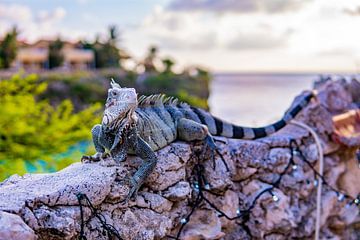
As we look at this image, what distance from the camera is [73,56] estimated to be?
33438 mm

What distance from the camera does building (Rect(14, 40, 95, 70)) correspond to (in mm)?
30641

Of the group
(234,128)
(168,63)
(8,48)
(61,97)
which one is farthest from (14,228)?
(168,63)

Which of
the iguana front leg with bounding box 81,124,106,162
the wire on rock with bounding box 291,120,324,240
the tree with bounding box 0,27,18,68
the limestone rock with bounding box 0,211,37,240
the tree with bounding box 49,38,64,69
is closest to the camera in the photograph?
the limestone rock with bounding box 0,211,37,240

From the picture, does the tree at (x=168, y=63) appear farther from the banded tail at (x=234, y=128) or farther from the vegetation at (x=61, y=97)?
the banded tail at (x=234, y=128)

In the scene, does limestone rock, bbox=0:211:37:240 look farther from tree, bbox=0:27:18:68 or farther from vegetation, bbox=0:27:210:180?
tree, bbox=0:27:18:68

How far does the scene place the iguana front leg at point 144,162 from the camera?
2.46 m

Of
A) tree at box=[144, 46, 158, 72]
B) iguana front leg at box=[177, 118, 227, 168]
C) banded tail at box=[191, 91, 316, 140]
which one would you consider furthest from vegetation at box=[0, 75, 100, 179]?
tree at box=[144, 46, 158, 72]

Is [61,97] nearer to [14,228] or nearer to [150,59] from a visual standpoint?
[150,59]

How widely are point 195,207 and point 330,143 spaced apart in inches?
51.0

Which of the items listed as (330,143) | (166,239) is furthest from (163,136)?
(330,143)

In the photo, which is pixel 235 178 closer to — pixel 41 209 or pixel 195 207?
pixel 195 207

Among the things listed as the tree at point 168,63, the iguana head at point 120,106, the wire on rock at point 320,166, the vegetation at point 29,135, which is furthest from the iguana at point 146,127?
the tree at point 168,63

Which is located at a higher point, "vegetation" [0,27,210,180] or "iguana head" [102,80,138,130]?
"iguana head" [102,80,138,130]

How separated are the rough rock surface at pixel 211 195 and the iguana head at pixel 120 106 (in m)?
0.20
